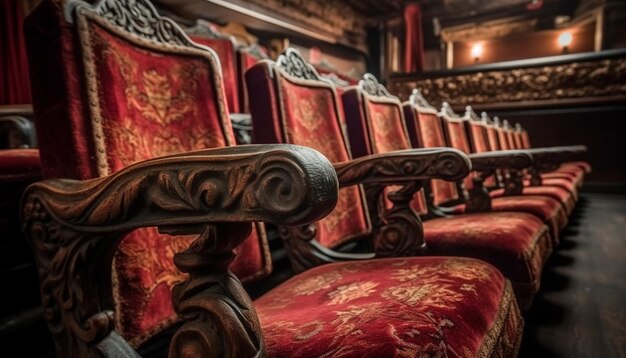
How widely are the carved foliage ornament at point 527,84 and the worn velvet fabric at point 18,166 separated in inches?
195

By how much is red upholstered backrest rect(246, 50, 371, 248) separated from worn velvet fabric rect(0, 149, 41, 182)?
0.51m

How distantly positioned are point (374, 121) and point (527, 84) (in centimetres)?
424

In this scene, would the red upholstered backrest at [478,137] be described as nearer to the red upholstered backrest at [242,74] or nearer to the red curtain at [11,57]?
the red upholstered backrest at [242,74]

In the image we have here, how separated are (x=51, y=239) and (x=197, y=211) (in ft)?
0.78

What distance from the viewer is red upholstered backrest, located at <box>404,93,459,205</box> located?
1674mm

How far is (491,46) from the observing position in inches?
352

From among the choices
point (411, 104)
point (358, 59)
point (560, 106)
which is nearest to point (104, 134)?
point (411, 104)

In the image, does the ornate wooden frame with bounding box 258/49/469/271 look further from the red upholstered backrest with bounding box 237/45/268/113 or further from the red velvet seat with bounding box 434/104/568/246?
the red upholstered backrest with bounding box 237/45/268/113

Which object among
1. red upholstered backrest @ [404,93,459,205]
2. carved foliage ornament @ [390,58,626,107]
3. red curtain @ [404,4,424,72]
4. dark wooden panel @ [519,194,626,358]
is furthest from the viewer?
red curtain @ [404,4,424,72]

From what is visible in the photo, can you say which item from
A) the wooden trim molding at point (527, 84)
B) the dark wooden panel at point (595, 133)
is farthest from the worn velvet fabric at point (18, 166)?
the dark wooden panel at point (595, 133)

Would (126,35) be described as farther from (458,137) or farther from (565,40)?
(565,40)

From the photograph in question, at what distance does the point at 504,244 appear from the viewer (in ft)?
3.05

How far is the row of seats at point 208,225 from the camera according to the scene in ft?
1.01

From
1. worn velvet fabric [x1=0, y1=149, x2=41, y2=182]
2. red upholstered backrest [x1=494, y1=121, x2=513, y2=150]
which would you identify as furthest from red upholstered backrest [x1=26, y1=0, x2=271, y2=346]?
red upholstered backrest [x1=494, y1=121, x2=513, y2=150]
